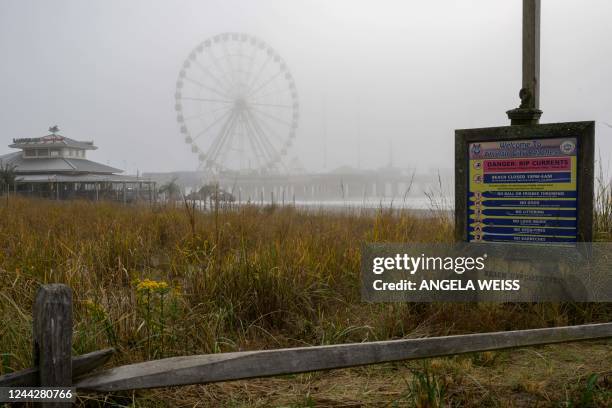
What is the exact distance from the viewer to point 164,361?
230cm

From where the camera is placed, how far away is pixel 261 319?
152 inches

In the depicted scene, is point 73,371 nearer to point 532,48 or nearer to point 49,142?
point 532,48

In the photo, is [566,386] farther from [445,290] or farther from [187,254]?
[187,254]

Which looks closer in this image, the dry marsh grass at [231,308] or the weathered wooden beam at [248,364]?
the weathered wooden beam at [248,364]

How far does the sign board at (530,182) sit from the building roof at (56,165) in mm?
39727

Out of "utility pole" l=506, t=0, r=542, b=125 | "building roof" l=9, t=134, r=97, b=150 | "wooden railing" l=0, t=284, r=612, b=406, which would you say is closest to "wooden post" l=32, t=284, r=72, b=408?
"wooden railing" l=0, t=284, r=612, b=406

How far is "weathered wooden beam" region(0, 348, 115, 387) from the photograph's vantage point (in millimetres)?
2109

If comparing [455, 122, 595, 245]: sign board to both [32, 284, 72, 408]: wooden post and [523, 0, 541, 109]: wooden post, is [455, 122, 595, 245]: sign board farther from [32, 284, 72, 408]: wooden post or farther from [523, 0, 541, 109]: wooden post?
[32, 284, 72, 408]: wooden post

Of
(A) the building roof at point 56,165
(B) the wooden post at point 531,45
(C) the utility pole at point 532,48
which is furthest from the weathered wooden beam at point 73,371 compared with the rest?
(A) the building roof at point 56,165

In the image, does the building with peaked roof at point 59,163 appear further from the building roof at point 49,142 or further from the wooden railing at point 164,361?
the wooden railing at point 164,361

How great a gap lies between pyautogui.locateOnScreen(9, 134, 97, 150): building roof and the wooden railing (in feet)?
154

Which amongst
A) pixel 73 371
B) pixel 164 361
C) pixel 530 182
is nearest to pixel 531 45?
pixel 530 182

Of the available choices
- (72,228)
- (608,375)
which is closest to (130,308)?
(608,375)

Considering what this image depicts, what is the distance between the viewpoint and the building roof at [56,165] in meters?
39.5
